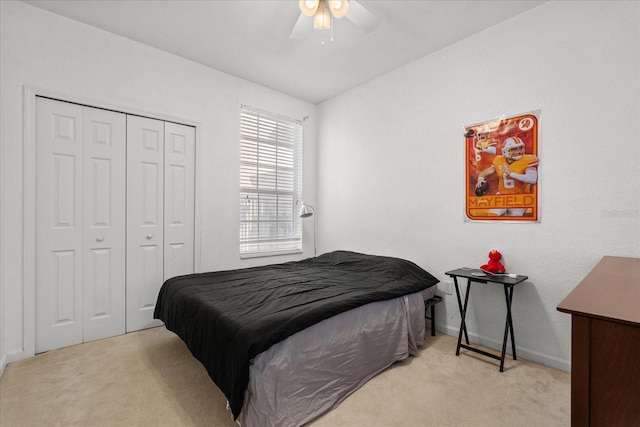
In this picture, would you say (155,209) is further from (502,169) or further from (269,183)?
(502,169)

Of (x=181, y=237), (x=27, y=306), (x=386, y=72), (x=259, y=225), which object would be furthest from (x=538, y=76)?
(x=27, y=306)

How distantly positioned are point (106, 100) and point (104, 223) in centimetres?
112

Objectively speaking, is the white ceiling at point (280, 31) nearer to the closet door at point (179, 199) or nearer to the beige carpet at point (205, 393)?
the closet door at point (179, 199)

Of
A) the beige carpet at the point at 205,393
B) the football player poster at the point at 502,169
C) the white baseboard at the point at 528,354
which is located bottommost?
the beige carpet at the point at 205,393

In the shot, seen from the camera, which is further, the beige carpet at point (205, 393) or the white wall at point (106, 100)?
the white wall at point (106, 100)

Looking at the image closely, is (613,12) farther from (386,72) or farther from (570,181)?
(386,72)

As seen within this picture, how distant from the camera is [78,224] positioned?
2.55 metres

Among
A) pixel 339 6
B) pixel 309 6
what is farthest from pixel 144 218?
pixel 339 6

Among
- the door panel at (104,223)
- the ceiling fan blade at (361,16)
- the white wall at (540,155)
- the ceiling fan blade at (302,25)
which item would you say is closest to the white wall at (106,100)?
the door panel at (104,223)

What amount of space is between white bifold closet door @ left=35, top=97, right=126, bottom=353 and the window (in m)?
1.29

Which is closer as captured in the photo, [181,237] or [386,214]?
[181,237]

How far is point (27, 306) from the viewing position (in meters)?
2.32

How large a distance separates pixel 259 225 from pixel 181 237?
3.15ft

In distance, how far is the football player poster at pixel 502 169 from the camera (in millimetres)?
2335
